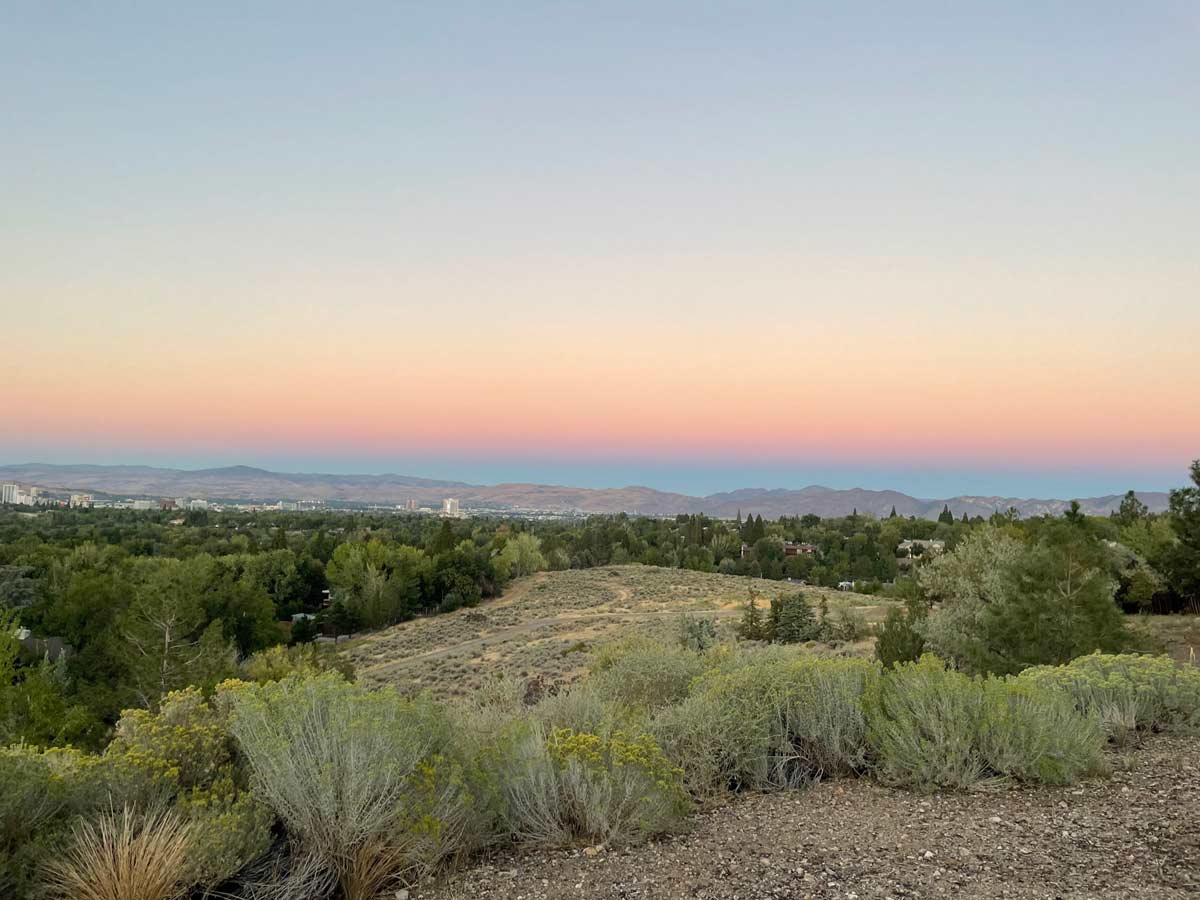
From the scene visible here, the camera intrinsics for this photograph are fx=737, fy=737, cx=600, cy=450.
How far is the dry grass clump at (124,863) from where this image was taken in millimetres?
3775

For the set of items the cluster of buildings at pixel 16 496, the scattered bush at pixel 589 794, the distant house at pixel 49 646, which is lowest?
the cluster of buildings at pixel 16 496

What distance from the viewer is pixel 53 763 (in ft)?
17.3

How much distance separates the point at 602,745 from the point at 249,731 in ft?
7.96

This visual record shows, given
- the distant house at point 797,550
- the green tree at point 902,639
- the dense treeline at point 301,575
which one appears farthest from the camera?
the distant house at point 797,550

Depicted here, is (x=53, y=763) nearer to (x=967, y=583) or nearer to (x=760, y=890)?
(x=760, y=890)

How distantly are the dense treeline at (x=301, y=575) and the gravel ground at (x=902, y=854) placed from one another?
615cm

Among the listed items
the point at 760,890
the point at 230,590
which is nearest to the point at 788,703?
the point at 760,890

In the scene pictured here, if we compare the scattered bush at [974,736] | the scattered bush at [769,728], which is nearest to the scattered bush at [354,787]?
the scattered bush at [769,728]

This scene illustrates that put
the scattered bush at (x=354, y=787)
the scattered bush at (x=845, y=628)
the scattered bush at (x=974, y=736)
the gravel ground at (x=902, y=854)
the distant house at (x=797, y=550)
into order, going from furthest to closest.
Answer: the distant house at (x=797, y=550)
the scattered bush at (x=845, y=628)
the scattered bush at (x=974, y=736)
the scattered bush at (x=354, y=787)
the gravel ground at (x=902, y=854)

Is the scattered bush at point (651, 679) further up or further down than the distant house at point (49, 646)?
further up

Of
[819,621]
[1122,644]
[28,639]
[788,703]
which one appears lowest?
[28,639]

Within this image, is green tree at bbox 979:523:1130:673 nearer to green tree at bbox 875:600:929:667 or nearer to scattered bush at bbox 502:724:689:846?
green tree at bbox 875:600:929:667

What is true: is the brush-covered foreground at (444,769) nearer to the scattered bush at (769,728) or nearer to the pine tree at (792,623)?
the scattered bush at (769,728)

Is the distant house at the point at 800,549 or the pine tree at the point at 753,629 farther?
the distant house at the point at 800,549
